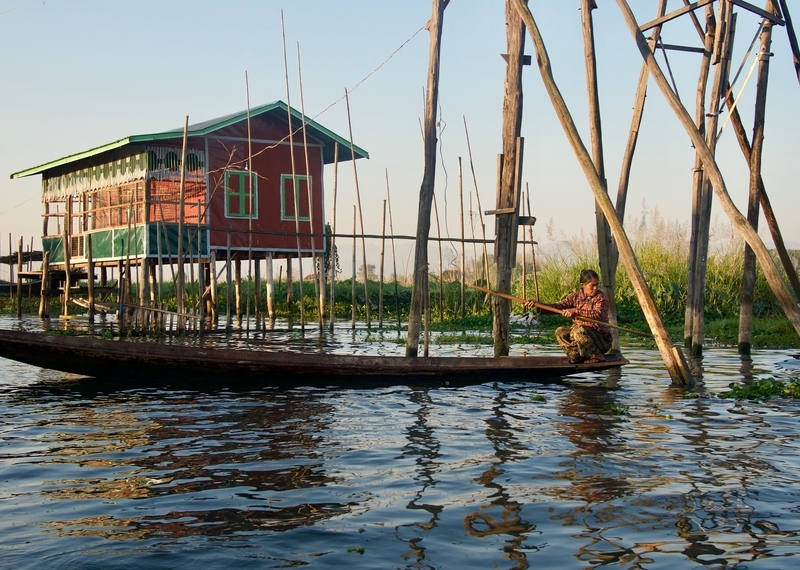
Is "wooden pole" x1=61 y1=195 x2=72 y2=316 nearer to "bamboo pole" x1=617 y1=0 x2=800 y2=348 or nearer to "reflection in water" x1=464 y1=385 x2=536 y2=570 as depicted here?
"bamboo pole" x1=617 y1=0 x2=800 y2=348

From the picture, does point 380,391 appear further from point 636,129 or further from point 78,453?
point 636,129

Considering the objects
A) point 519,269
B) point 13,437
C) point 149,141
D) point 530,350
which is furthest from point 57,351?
point 519,269

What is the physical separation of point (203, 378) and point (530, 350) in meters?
6.08

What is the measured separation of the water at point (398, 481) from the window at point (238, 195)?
11564 millimetres

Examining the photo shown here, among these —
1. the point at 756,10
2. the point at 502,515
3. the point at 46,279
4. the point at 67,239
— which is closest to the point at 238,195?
the point at 67,239

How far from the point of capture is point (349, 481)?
5410 millimetres

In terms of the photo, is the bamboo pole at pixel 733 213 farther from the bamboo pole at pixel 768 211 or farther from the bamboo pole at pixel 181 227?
the bamboo pole at pixel 181 227

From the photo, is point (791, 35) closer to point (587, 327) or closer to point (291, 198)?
point (587, 327)

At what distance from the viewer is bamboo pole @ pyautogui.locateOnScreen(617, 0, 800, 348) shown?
9188mm

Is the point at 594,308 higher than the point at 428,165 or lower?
lower

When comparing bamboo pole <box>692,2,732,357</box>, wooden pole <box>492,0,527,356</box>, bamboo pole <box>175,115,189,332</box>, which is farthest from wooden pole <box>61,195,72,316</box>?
bamboo pole <box>692,2,732,357</box>

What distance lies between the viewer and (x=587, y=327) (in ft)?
31.7

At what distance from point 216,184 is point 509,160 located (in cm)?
1071

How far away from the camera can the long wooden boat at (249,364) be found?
930 centimetres
